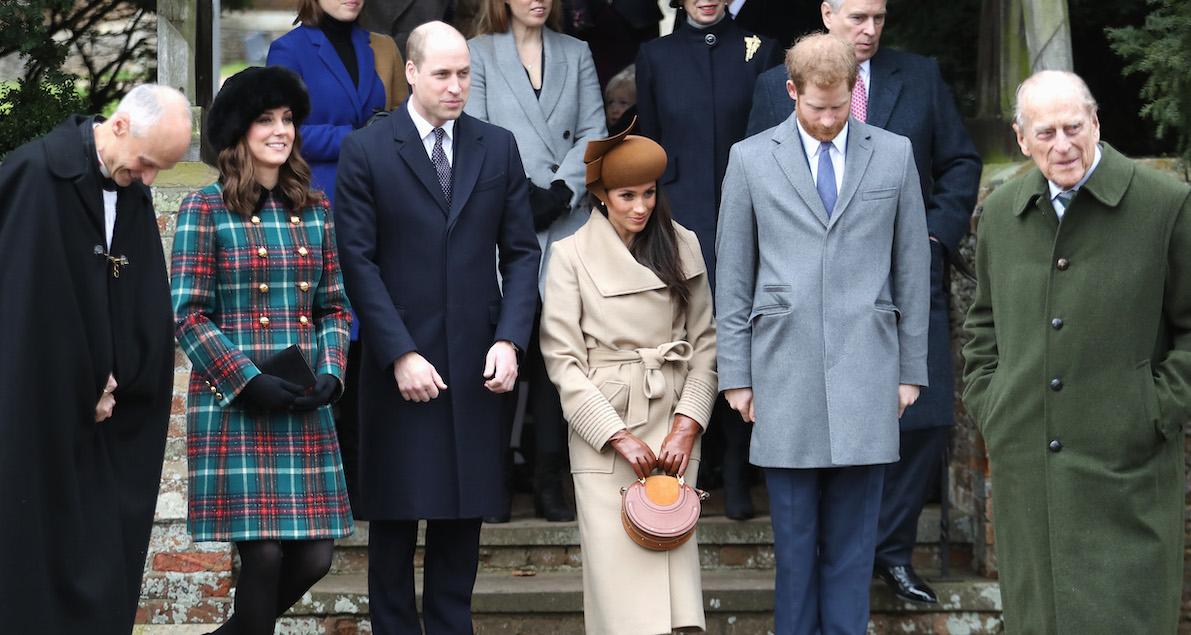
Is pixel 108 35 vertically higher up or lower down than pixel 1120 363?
higher up

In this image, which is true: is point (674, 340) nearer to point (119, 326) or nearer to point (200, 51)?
point (119, 326)

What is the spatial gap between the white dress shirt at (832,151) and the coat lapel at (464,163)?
1010mm

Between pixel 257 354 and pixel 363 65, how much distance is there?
5.49 feet

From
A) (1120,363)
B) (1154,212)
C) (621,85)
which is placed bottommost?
(1120,363)

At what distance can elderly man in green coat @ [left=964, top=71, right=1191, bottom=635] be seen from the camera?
4.53 meters

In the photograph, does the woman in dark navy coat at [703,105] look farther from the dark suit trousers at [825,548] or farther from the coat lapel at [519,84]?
the dark suit trousers at [825,548]

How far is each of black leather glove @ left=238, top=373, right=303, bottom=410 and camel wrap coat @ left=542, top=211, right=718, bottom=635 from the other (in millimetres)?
831

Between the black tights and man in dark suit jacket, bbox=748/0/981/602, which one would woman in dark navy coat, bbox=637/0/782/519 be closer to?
man in dark suit jacket, bbox=748/0/981/602

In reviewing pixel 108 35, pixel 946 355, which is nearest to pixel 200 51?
pixel 108 35

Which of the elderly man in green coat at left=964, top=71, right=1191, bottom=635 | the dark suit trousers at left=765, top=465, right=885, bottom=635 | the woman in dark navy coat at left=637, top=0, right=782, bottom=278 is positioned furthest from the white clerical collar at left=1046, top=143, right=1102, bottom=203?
the woman in dark navy coat at left=637, top=0, right=782, bottom=278

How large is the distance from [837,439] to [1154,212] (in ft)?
3.67

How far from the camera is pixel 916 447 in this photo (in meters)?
6.03

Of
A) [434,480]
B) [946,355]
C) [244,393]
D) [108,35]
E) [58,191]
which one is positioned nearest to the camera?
[58,191]

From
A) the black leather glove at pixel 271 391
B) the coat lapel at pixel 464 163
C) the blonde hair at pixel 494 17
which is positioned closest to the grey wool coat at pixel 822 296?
the coat lapel at pixel 464 163
